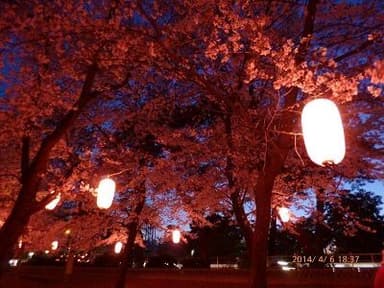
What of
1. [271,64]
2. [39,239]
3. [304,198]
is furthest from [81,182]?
[39,239]

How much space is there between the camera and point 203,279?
2627cm

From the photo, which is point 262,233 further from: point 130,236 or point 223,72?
point 130,236

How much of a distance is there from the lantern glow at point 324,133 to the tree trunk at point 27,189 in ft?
Result: 21.2

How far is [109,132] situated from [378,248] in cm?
2283

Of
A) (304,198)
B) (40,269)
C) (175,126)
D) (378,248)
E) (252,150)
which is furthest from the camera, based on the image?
(40,269)

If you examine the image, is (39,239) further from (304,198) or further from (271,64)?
(271,64)

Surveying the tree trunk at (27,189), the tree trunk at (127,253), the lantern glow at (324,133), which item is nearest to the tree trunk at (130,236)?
the tree trunk at (127,253)

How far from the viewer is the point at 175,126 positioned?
20.4 meters

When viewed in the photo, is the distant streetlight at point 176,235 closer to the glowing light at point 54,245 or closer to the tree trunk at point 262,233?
the glowing light at point 54,245

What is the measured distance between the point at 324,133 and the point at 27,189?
710 cm
